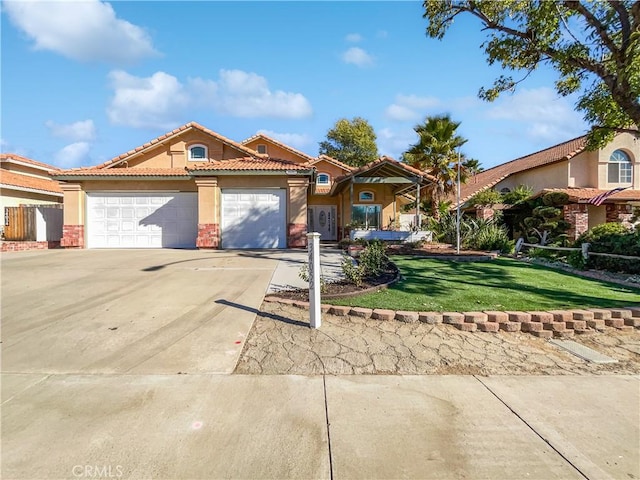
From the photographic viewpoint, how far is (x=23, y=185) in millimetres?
19547

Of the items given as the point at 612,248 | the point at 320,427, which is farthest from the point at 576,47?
the point at 320,427

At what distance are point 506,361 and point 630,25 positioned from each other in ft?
27.2

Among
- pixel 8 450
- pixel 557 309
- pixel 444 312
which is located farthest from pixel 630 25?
pixel 8 450

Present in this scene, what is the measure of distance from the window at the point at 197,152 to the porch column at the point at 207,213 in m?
3.60

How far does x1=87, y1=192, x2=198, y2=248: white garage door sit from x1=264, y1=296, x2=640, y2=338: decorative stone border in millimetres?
12532

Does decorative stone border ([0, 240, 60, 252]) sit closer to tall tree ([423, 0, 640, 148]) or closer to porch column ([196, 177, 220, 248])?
porch column ([196, 177, 220, 248])

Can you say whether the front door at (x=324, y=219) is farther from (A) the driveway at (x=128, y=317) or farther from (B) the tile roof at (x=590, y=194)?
(A) the driveway at (x=128, y=317)

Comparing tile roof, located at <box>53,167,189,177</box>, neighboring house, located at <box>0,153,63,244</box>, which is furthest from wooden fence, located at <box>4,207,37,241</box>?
tile roof, located at <box>53,167,189,177</box>

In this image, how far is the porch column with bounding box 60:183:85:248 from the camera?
54.1 ft

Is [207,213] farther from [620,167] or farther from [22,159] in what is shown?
[620,167]

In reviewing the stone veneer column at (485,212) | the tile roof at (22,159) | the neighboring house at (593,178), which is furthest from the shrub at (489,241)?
the tile roof at (22,159)

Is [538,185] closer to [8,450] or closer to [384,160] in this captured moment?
[384,160]

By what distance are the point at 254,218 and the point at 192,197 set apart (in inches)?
129

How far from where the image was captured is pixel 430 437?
2.97 metres
